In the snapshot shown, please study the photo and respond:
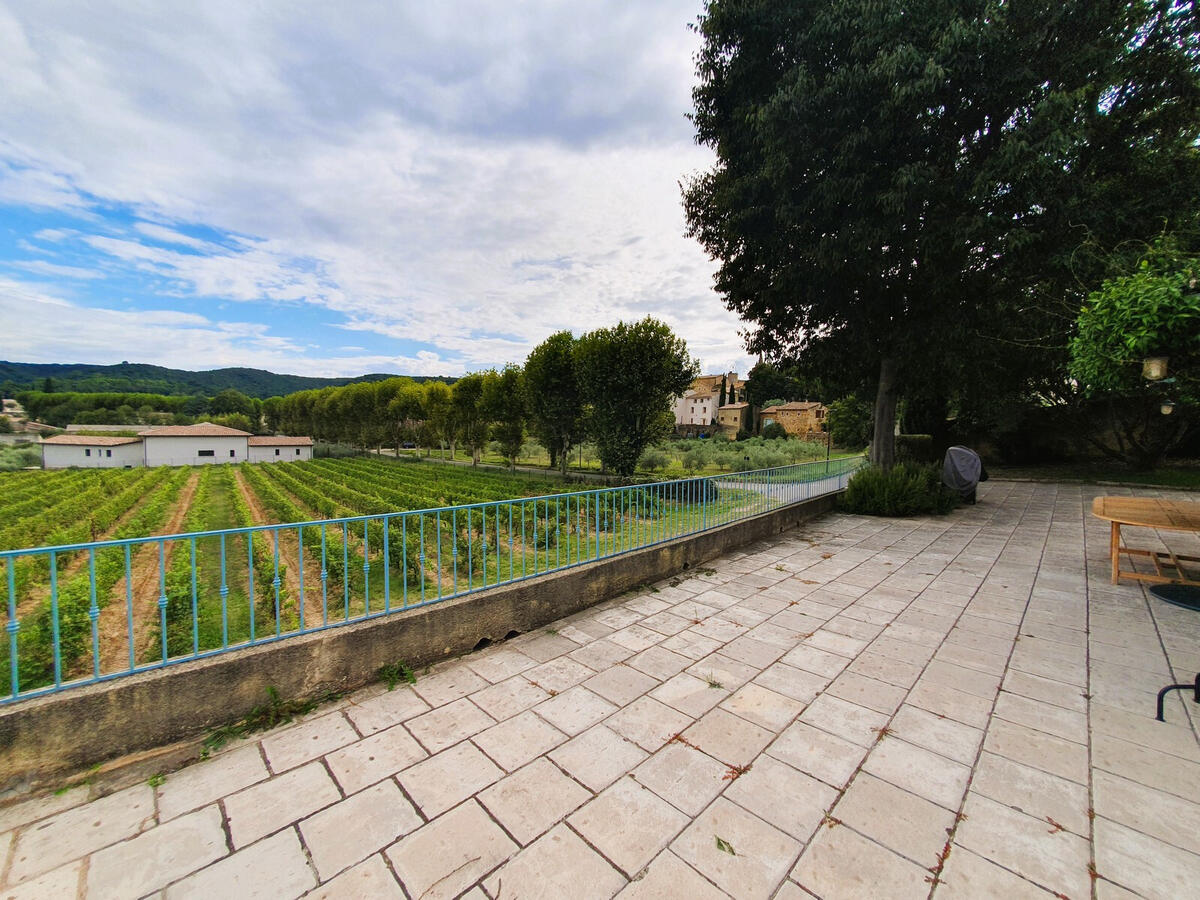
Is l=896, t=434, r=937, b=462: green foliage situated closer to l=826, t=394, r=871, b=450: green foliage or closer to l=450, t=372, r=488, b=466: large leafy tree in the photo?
l=826, t=394, r=871, b=450: green foliage

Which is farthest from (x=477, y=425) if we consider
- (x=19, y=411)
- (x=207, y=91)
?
(x=19, y=411)

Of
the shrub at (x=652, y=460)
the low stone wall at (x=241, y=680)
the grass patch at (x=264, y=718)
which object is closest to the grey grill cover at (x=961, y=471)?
the low stone wall at (x=241, y=680)

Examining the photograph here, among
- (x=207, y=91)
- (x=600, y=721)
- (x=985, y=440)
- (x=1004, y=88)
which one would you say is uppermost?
(x=1004, y=88)

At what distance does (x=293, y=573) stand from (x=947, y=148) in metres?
14.1

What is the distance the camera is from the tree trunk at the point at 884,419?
9344 millimetres

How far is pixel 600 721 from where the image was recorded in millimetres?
2449

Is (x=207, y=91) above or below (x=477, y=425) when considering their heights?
above

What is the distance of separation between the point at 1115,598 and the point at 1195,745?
Answer: 2831 mm

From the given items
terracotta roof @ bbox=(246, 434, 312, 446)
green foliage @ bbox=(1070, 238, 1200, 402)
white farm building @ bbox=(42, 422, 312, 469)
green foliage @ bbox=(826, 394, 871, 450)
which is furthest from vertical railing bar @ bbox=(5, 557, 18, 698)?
terracotta roof @ bbox=(246, 434, 312, 446)

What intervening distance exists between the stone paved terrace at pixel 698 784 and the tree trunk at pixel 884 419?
6.47 metres

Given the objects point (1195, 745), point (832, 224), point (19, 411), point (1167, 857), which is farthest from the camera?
point (19, 411)

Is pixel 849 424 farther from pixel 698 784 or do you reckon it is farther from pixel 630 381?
pixel 698 784

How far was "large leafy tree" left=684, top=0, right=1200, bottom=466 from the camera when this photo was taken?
638cm

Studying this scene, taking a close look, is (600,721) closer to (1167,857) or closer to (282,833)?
(282,833)
